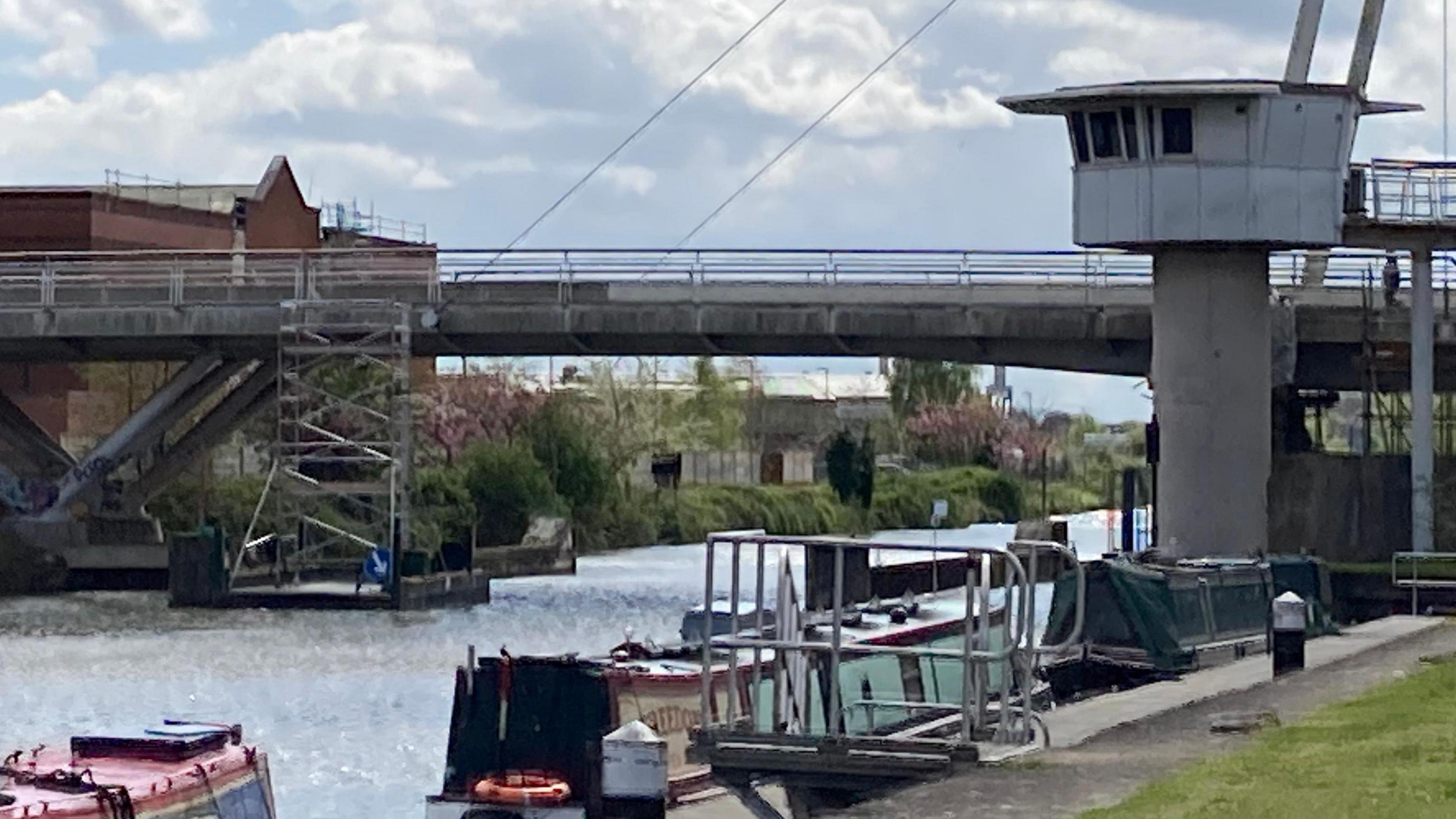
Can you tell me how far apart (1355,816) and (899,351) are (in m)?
55.5

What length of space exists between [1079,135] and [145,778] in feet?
125

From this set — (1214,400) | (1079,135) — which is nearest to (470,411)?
(1079,135)

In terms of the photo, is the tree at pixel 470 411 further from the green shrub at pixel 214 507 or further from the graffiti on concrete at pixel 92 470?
the graffiti on concrete at pixel 92 470

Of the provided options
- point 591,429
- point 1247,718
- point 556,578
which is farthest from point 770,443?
point 1247,718

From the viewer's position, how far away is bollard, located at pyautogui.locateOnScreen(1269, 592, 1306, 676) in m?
36.8

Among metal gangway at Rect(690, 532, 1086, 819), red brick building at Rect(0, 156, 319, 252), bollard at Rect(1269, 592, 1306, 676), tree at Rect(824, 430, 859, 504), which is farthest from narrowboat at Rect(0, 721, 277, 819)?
tree at Rect(824, 430, 859, 504)

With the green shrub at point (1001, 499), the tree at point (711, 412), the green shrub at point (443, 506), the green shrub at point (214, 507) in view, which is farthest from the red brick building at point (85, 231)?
the green shrub at point (1001, 499)

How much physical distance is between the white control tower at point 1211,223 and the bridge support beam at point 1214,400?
28 mm

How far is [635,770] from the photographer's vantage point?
20.6 m

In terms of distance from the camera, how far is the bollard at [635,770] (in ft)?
67.5

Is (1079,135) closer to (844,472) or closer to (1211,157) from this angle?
(1211,157)

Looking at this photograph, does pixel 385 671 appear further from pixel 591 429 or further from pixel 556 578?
pixel 591 429

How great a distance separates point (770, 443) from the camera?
179 m

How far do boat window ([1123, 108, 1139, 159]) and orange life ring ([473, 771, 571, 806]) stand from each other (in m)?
31.3
